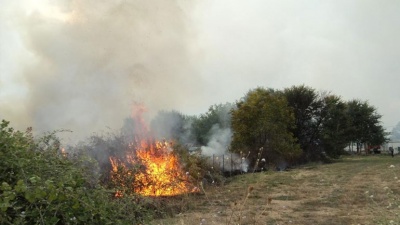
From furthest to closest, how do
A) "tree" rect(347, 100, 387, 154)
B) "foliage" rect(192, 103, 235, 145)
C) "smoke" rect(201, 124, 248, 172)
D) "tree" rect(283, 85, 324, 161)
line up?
"tree" rect(347, 100, 387, 154)
"foliage" rect(192, 103, 235, 145)
"tree" rect(283, 85, 324, 161)
"smoke" rect(201, 124, 248, 172)

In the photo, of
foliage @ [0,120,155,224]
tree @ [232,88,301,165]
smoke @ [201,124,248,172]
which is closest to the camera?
foliage @ [0,120,155,224]

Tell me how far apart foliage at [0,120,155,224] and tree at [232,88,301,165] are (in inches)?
882

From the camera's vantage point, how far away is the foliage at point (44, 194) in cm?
241

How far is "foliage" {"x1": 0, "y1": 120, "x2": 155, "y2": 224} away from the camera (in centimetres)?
241

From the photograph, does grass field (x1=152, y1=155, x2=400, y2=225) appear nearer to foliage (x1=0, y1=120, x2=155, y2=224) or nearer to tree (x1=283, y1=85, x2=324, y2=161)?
foliage (x1=0, y1=120, x2=155, y2=224)

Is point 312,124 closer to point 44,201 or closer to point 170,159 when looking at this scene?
point 170,159

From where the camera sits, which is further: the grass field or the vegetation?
the grass field

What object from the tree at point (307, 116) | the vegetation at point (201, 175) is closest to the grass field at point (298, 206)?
the vegetation at point (201, 175)

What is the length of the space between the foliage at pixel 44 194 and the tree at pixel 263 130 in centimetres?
2239

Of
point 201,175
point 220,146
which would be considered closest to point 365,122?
point 220,146

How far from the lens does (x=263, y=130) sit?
25.6 m

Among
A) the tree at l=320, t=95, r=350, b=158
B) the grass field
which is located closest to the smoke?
the tree at l=320, t=95, r=350, b=158

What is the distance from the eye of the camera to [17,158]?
2.79m

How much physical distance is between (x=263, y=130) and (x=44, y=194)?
23.8 metres
